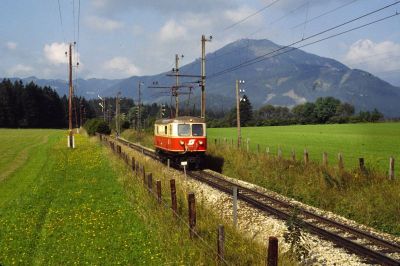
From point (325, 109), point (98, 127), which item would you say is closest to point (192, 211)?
point (98, 127)

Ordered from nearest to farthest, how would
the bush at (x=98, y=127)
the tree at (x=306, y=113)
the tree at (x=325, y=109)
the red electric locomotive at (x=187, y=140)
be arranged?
the red electric locomotive at (x=187, y=140) → the bush at (x=98, y=127) → the tree at (x=306, y=113) → the tree at (x=325, y=109)

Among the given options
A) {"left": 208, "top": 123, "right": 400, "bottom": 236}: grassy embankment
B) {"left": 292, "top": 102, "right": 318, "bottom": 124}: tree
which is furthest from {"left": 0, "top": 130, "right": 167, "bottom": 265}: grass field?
{"left": 292, "top": 102, "right": 318, "bottom": 124}: tree

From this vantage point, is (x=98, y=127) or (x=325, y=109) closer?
(x=98, y=127)

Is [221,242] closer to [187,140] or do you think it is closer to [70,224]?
[70,224]

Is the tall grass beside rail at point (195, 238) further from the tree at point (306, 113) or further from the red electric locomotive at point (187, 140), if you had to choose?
the tree at point (306, 113)

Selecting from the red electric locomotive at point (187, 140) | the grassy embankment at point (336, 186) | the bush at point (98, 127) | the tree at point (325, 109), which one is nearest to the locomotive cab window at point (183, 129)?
the red electric locomotive at point (187, 140)

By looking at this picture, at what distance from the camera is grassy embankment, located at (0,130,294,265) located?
372 inches

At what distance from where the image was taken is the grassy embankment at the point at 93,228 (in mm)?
9445

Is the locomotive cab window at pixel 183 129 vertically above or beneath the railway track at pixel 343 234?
above

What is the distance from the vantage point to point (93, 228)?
1234cm

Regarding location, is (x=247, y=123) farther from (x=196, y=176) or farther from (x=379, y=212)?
(x=379, y=212)

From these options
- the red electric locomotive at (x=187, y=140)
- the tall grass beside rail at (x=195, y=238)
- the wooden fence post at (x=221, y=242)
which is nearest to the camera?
the wooden fence post at (x=221, y=242)

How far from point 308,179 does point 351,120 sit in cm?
9784

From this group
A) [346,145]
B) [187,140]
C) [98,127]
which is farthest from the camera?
[98,127]
